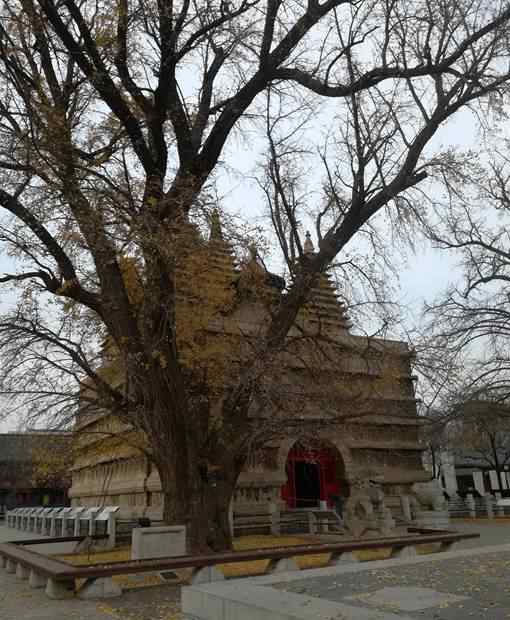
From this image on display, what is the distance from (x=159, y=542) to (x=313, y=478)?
15.6 meters

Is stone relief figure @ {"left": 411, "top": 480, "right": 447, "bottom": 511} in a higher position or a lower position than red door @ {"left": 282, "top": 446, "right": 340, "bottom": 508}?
lower

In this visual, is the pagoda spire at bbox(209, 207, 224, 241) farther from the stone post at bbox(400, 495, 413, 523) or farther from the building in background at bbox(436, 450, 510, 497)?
the building in background at bbox(436, 450, 510, 497)

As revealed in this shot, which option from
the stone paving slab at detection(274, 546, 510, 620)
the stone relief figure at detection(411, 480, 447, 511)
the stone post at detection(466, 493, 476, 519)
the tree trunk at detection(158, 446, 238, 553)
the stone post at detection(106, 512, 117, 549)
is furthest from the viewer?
the stone post at detection(466, 493, 476, 519)

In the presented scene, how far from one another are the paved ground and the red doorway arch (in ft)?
47.6

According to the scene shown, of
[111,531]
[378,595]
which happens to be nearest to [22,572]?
[111,531]

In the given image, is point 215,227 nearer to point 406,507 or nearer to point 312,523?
point 312,523

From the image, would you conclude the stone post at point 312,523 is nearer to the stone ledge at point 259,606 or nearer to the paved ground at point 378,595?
the paved ground at point 378,595

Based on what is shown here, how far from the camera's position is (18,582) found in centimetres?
1155

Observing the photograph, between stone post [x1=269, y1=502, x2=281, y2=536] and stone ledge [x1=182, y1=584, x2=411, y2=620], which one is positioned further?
stone post [x1=269, y1=502, x2=281, y2=536]

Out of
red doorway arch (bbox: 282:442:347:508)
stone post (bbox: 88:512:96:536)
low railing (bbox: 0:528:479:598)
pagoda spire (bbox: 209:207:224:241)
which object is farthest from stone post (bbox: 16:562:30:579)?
red doorway arch (bbox: 282:442:347:508)

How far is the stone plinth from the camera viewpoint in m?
11.4

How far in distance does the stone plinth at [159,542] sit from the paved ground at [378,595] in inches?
43.4

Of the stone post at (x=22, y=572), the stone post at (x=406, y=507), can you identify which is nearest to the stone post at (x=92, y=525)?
the stone post at (x=22, y=572)

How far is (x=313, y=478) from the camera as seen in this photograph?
26.2m
